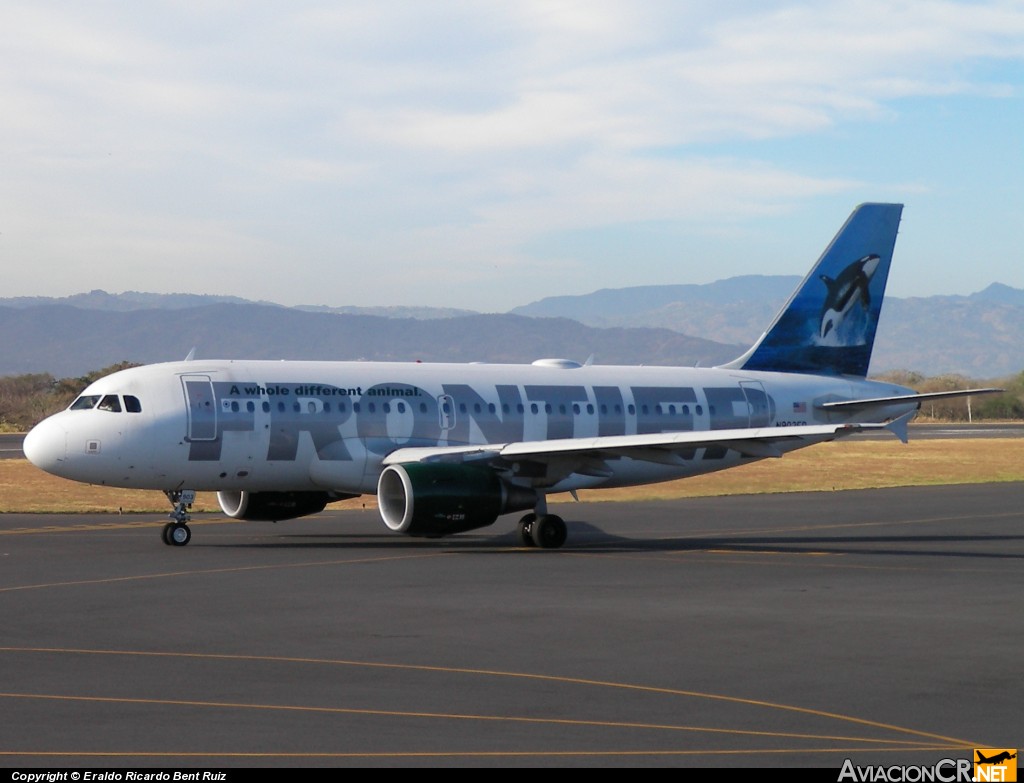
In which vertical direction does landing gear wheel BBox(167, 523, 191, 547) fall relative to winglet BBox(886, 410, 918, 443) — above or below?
below

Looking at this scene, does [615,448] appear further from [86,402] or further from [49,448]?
[49,448]

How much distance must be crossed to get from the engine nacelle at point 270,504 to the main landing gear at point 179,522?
1.98 meters

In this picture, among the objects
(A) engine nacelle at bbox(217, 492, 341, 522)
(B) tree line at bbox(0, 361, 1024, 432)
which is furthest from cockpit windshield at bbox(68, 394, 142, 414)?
(B) tree line at bbox(0, 361, 1024, 432)

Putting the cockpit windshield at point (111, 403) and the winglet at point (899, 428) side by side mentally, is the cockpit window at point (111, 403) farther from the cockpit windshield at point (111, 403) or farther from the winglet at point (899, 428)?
the winglet at point (899, 428)

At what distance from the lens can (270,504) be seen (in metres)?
34.0

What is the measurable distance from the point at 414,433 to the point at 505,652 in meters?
16.5

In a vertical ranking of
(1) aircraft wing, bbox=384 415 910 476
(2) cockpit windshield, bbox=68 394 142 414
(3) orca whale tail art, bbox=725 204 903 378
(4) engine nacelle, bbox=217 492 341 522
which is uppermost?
(3) orca whale tail art, bbox=725 204 903 378

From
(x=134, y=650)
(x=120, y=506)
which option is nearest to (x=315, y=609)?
(x=134, y=650)

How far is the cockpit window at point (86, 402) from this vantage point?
103ft

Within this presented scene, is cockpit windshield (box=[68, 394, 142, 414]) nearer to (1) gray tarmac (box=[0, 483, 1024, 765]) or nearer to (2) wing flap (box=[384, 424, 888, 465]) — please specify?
(1) gray tarmac (box=[0, 483, 1024, 765])

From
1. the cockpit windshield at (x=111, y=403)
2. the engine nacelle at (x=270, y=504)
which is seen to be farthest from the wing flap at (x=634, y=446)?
the cockpit windshield at (x=111, y=403)

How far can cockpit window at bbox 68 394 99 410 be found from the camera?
103 ft

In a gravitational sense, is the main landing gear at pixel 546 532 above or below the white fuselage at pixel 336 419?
below

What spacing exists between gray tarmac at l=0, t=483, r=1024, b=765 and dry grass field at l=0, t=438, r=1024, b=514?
12762 millimetres
